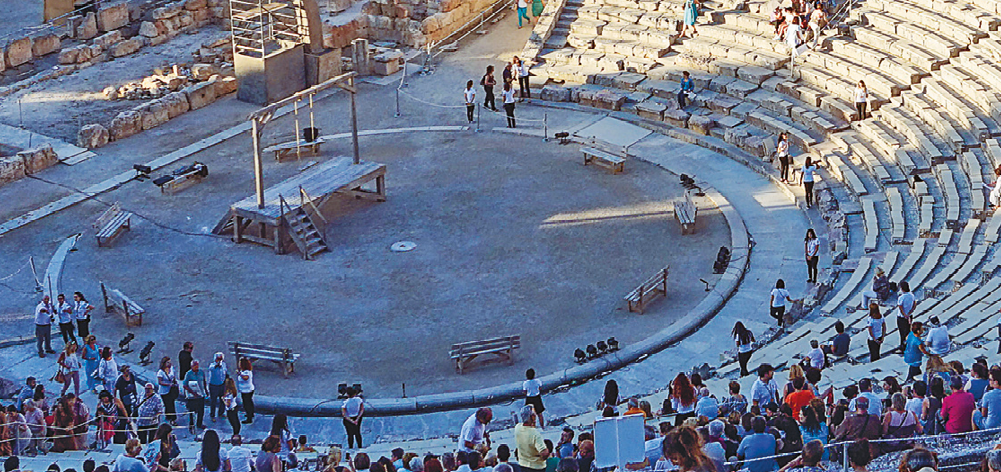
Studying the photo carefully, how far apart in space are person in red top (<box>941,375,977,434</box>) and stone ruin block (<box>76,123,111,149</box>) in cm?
2568

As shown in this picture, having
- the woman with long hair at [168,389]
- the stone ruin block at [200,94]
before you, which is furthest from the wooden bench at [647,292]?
the stone ruin block at [200,94]

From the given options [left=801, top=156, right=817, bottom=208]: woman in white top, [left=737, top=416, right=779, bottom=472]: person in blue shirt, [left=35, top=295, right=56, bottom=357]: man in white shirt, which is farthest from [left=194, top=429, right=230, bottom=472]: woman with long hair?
Result: [left=801, top=156, right=817, bottom=208]: woman in white top

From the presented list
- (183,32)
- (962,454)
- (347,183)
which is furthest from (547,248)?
(183,32)

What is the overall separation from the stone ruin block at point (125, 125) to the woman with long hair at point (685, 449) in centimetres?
2627

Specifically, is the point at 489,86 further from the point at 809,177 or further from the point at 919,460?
the point at 919,460

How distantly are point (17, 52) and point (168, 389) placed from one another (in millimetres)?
23247

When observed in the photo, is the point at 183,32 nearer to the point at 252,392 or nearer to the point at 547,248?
the point at 547,248

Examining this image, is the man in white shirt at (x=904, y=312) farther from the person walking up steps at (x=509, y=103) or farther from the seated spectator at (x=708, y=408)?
the person walking up steps at (x=509, y=103)

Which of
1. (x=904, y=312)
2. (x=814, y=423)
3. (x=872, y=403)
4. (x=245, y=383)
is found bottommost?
(x=245, y=383)

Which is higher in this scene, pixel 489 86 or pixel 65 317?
pixel 489 86

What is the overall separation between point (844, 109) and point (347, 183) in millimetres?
12381

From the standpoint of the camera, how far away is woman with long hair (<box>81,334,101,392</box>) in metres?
25.1

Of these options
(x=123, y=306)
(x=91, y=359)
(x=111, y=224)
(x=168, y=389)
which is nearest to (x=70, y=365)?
(x=91, y=359)

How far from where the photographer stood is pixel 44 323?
26797 mm
